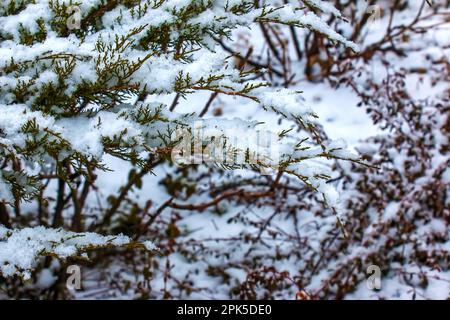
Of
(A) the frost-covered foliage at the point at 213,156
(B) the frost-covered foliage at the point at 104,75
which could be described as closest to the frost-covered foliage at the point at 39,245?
(A) the frost-covered foliage at the point at 213,156

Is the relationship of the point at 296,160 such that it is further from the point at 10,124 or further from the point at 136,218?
the point at 136,218

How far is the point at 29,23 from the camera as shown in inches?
69.4

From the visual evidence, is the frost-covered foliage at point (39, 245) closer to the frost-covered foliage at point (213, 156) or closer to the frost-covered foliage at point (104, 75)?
the frost-covered foliage at point (213, 156)

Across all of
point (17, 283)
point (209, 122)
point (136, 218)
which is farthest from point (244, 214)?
point (209, 122)

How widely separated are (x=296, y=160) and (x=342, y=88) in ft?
8.06

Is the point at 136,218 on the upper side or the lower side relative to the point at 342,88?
lower

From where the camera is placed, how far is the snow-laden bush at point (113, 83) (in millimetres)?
1649

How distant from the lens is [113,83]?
1748mm

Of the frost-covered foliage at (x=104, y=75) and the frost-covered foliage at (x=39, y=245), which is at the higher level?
the frost-covered foliage at (x=104, y=75)

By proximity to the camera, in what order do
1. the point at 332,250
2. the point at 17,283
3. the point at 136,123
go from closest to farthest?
the point at 136,123 → the point at 17,283 → the point at 332,250

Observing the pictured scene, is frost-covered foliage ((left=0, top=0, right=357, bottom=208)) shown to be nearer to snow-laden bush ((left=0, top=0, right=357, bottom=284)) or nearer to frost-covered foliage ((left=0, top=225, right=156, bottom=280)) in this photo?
snow-laden bush ((left=0, top=0, right=357, bottom=284))

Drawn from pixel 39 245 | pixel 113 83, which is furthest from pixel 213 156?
pixel 39 245

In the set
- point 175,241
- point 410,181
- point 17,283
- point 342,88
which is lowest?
point 17,283

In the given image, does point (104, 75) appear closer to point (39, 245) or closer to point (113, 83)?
point (113, 83)
